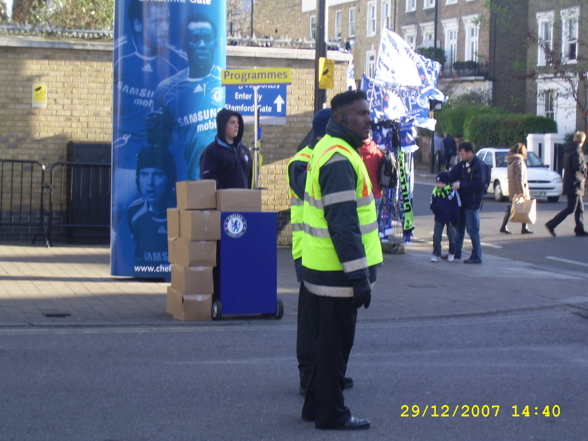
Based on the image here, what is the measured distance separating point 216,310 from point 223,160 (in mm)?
1639

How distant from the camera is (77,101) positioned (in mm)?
14484

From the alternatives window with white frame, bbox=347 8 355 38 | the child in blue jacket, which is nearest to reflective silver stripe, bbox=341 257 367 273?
the child in blue jacket

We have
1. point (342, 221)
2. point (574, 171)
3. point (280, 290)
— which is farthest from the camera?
point (574, 171)

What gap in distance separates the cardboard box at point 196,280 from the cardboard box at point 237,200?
611 mm

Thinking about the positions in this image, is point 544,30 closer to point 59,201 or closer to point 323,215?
point 59,201

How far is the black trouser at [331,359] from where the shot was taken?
4.96 m

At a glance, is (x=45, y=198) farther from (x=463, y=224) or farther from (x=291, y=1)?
(x=291, y=1)

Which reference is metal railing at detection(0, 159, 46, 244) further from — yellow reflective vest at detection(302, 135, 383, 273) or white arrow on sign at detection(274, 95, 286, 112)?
yellow reflective vest at detection(302, 135, 383, 273)

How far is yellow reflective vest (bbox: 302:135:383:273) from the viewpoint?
15.8 ft

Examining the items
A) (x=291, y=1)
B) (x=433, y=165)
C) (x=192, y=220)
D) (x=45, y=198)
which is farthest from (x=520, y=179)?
(x=291, y=1)

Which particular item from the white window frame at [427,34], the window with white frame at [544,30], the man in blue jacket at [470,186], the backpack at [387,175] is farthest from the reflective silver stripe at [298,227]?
the white window frame at [427,34]

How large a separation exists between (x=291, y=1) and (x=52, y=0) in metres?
40.0

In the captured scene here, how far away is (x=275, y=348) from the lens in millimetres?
7246

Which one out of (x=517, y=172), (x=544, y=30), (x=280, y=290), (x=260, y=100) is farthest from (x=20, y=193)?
(x=544, y=30)
